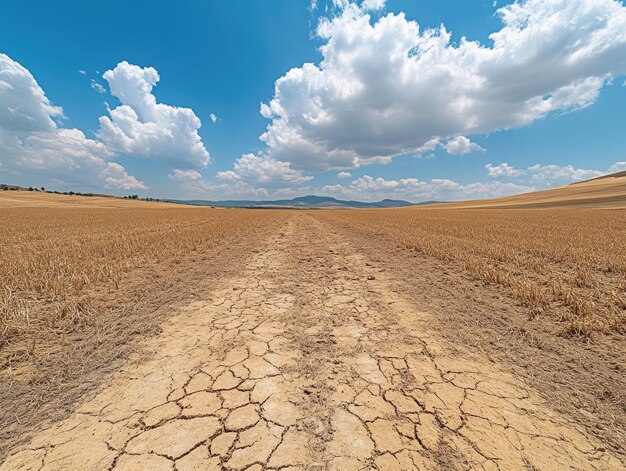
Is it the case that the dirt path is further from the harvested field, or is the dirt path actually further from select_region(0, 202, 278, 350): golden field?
select_region(0, 202, 278, 350): golden field

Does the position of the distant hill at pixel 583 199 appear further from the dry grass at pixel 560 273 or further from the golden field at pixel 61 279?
the golden field at pixel 61 279

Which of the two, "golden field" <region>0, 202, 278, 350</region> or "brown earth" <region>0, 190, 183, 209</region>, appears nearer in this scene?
"golden field" <region>0, 202, 278, 350</region>

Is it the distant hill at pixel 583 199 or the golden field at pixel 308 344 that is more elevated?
the distant hill at pixel 583 199

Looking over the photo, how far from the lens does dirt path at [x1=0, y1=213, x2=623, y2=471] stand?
7.13 ft

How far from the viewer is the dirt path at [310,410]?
2174mm

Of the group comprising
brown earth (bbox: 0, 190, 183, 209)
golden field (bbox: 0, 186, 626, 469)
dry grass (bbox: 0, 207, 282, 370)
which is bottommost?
golden field (bbox: 0, 186, 626, 469)

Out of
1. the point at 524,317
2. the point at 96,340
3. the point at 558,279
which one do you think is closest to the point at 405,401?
the point at 524,317

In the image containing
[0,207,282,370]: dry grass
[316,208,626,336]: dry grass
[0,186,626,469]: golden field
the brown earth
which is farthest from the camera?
the brown earth

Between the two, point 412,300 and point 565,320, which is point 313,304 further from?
point 565,320

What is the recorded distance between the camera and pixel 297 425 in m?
2.49

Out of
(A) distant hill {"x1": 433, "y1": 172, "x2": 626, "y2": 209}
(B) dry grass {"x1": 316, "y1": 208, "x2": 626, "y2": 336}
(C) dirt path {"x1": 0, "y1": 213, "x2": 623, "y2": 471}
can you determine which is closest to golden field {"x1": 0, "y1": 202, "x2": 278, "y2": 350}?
(C) dirt path {"x1": 0, "y1": 213, "x2": 623, "y2": 471}

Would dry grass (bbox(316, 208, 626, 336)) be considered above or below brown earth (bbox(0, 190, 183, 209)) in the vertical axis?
below

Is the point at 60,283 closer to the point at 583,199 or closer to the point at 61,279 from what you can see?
the point at 61,279

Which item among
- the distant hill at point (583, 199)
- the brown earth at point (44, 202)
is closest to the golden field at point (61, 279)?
the distant hill at point (583, 199)
